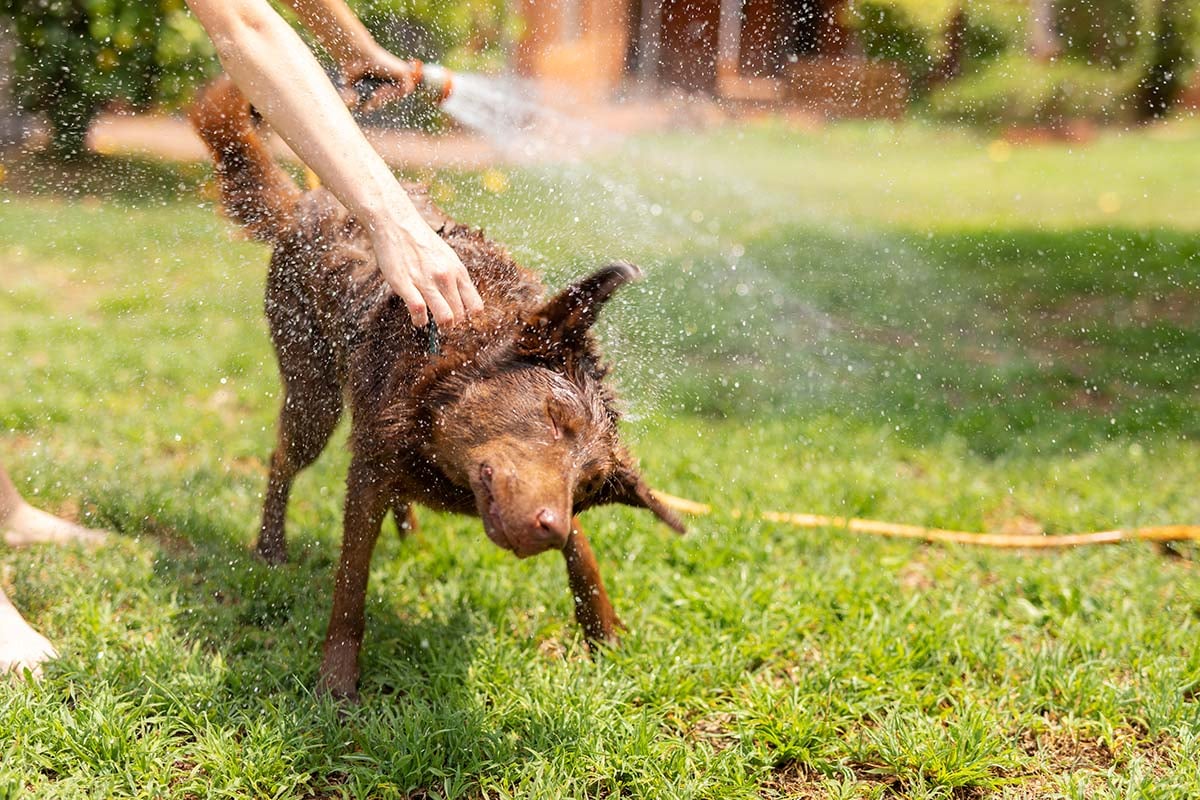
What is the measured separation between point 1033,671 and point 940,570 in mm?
901

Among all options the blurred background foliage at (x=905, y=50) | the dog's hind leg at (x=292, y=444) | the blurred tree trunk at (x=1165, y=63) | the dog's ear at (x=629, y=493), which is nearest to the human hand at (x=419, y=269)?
the dog's ear at (x=629, y=493)

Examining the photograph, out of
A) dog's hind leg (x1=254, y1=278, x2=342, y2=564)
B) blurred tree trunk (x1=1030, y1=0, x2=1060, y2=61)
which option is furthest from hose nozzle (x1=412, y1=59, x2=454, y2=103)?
blurred tree trunk (x1=1030, y1=0, x2=1060, y2=61)

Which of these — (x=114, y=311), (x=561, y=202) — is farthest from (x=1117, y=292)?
(x=114, y=311)

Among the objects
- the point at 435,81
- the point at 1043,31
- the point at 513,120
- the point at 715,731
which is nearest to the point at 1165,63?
the point at 1043,31

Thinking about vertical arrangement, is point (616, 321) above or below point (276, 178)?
below

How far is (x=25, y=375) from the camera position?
21.1 ft

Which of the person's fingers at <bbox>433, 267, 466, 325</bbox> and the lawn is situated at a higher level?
the person's fingers at <bbox>433, 267, 466, 325</bbox>

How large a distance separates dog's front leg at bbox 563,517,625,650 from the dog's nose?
1.06 metres

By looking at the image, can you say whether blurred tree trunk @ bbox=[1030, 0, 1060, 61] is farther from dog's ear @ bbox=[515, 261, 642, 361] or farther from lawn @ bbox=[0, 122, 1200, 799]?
dog's ear @ bbox=[515, 261, 642, 361]

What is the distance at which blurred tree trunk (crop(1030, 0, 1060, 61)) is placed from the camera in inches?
856

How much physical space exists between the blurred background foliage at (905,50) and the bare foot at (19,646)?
242 inches

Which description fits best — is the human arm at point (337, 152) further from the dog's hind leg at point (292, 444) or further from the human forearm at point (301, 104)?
the dog's hind leg at point (292, 444)

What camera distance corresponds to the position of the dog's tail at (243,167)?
4.10 meters

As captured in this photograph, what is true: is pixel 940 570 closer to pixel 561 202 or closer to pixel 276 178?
pixel 276 178
